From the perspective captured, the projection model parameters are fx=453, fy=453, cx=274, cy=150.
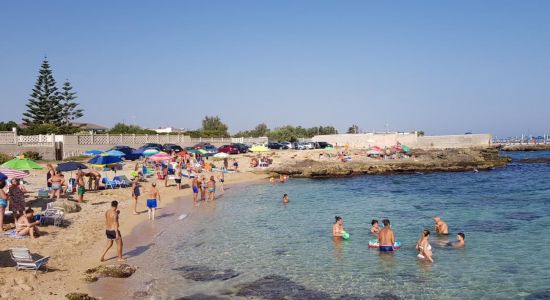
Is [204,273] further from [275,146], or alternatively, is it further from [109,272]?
[275,146]

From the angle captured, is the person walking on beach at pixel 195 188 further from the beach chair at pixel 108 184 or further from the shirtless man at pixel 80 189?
the shirtless man at pixel 80 189

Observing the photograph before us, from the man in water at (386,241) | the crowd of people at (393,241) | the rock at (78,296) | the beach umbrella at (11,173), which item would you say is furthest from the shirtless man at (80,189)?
the man in water at (386,241)

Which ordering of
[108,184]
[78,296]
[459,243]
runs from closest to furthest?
[78,296], [459,243], [108,184]

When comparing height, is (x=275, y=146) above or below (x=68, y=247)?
above

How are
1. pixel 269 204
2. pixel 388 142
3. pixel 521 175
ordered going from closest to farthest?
pixel 269 204 < pixel 521 175 < pixel 388 142

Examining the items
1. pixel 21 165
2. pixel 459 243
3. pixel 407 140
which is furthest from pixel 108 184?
pixel 407 140

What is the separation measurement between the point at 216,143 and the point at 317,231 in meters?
44.0

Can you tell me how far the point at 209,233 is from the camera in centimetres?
1623

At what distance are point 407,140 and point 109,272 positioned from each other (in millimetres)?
67562

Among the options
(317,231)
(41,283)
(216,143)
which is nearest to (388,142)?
(216,143)

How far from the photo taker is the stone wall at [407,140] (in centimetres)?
6950

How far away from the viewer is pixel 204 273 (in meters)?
11.4

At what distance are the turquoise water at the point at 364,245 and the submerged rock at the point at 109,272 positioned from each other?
2.34 ft

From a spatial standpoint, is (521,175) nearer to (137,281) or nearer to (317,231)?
(317,231)
